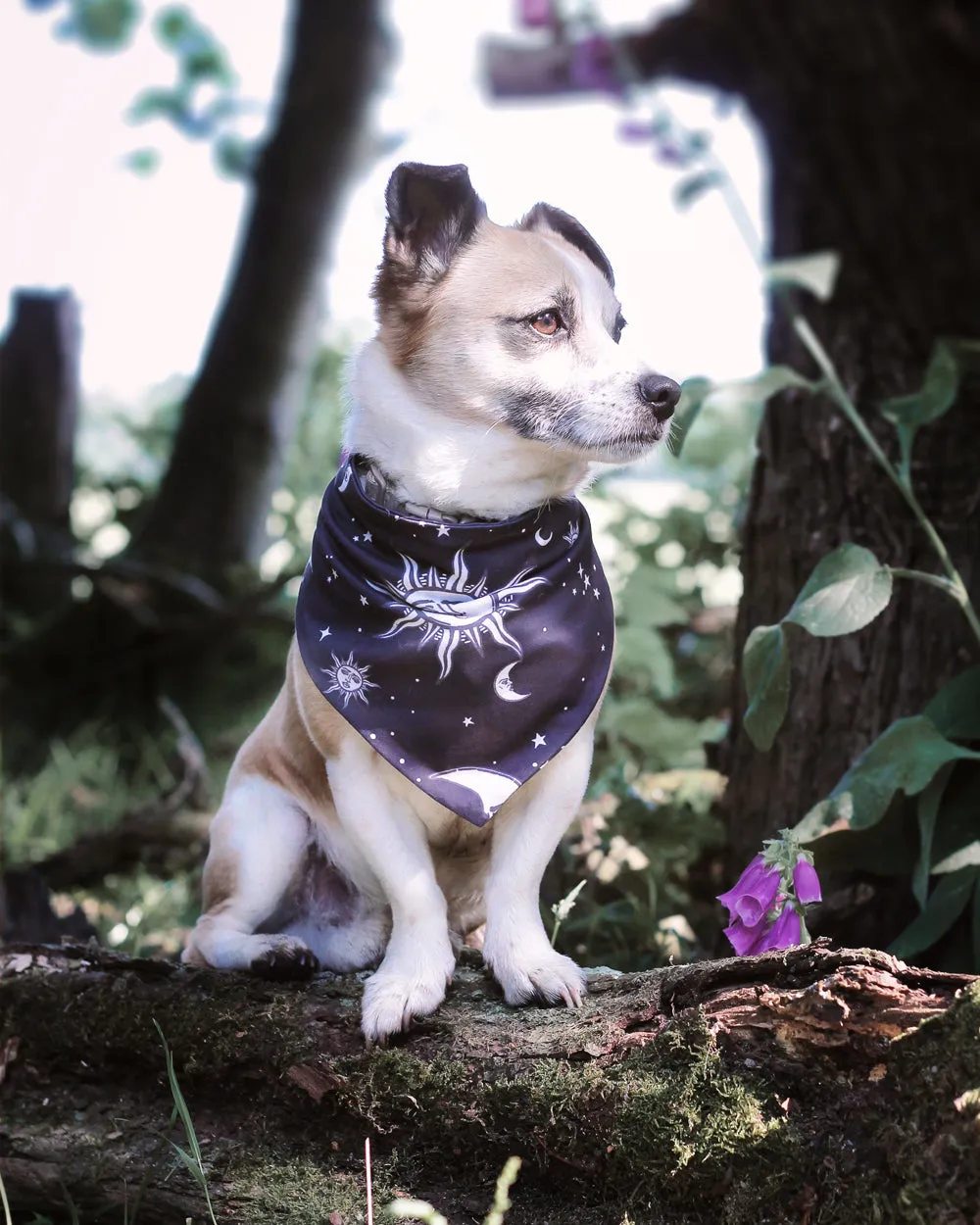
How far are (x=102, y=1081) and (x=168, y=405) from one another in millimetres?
6970

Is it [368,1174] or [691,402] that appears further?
[691,402]

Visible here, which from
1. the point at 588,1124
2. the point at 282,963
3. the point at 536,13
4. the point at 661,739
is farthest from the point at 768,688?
the point at 536,13

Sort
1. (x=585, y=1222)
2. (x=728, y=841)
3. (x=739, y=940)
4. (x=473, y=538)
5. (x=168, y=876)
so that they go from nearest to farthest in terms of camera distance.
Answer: (x=585, y=1222), (x=739, y=940), (x=473, y=538), (x=728, y=841), (x=168, y=876)

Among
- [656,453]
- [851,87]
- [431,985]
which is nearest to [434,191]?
[656,453]

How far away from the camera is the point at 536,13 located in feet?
14.0

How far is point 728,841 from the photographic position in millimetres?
3184

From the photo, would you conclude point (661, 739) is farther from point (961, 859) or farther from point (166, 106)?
point (166, 106)

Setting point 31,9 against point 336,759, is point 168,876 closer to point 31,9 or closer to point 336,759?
point 336,759

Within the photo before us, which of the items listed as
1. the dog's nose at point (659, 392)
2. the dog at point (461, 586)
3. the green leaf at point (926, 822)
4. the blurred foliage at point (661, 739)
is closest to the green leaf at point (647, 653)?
the blurred foliage at point (661, 739)

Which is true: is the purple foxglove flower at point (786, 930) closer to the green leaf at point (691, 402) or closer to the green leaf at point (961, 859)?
the green leaf at point (961, 859)

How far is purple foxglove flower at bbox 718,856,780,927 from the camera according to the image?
6.70ft

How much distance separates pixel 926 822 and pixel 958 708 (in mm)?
275

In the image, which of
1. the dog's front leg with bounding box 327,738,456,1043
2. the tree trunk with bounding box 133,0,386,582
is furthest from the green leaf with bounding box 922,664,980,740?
the tree trunk with bounding box 133,0,386,582

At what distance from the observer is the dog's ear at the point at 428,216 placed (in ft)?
7.57
